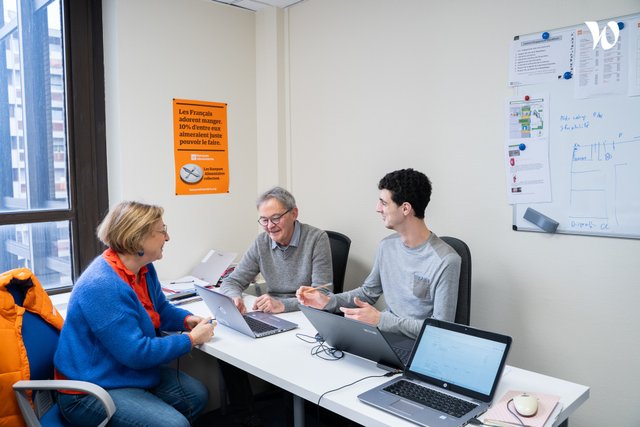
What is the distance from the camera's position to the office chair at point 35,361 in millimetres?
1755

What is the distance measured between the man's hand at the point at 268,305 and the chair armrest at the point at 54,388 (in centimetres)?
79

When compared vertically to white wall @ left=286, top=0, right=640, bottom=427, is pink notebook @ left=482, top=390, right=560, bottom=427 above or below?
below

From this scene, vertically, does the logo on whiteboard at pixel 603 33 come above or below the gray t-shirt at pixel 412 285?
above

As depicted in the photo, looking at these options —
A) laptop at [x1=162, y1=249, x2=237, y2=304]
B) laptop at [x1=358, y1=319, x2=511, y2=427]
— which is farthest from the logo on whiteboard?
laptop at [x1=162, y1=249, x2=237, y2=304]

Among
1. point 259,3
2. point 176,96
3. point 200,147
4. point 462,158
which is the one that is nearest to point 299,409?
point 462,158

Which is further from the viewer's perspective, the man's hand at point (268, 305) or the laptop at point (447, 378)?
the man's hand at point (268, 305)

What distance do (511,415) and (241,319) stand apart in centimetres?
106

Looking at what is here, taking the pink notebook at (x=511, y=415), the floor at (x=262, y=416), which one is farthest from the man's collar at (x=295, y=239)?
the pink notebook at (x=511, y=415)

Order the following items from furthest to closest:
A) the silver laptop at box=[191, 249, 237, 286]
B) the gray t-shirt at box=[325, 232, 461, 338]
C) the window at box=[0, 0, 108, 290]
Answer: the silver laptop at box=[191, 249, 237, 286] < the window at box=[0, 0, 108, 290] < the gray t-shirt at box=[325, 232, 461, 338]

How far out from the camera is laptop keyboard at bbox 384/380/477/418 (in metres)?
1.47

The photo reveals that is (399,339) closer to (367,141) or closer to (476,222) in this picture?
(476,222)

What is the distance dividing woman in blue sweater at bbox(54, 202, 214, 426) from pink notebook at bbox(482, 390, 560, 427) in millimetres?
1097

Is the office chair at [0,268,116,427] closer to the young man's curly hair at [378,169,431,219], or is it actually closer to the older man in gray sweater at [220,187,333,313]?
the older man in gray sweater at [220,187,333,313]

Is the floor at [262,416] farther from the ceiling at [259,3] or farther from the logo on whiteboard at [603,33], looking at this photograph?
the ceiling at [259,3]
